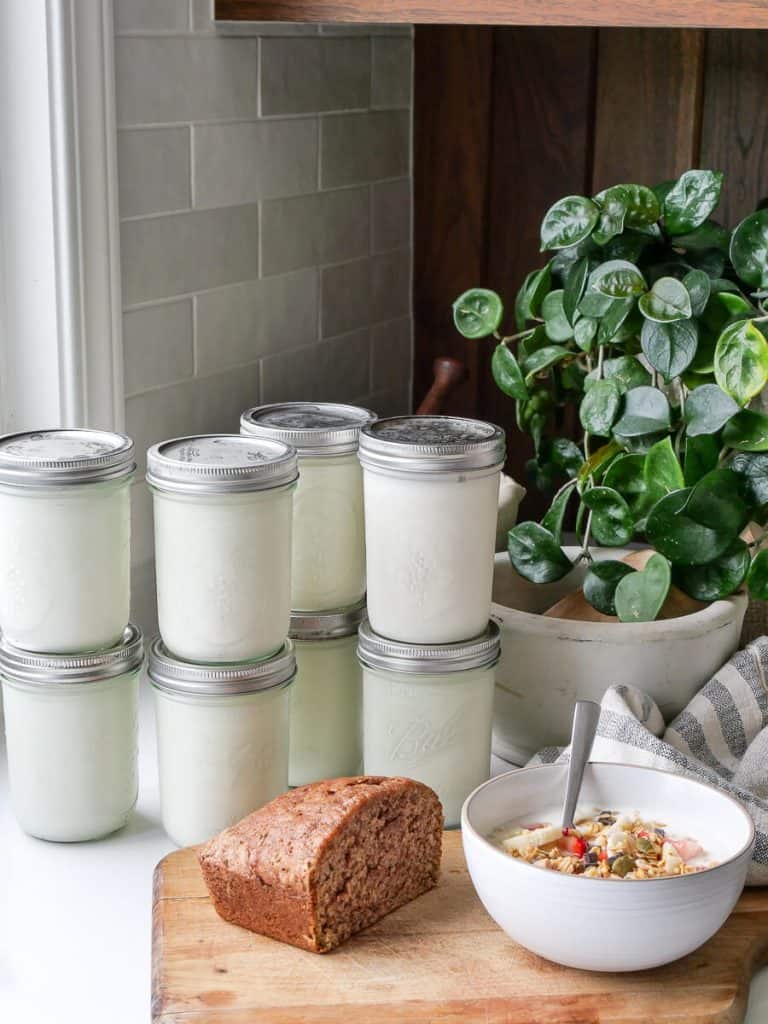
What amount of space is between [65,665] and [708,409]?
0.57 metres

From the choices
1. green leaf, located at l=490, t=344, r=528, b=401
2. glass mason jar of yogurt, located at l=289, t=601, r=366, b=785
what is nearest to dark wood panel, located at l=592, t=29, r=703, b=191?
green leaf, located at l=490, t=344, r=528, b=401

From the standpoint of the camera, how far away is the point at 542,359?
4.55 ft

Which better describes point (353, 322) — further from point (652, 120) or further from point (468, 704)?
point (468, 704)

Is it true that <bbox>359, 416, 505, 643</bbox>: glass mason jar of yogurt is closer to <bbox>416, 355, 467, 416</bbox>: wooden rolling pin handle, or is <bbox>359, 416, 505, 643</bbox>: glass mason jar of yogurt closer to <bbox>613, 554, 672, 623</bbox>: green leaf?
<bbox>613, 554, 672, 623</bbox>: green leaf

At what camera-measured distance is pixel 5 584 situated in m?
1.07

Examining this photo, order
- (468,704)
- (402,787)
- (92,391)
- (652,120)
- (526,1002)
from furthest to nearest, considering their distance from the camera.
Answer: (652,120) < (92,391) < (468,704) < (402,787) < (526,1002)


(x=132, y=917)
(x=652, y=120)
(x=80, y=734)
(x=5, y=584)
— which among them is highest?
(x=652, y=120)

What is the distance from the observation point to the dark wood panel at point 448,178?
5.99 ft

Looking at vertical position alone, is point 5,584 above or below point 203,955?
above

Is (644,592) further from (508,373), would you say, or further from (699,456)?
(508,373)

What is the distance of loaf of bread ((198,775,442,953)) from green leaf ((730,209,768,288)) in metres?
0.55

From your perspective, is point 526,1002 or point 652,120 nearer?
point 526,1002

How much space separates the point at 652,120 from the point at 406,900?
110 cm

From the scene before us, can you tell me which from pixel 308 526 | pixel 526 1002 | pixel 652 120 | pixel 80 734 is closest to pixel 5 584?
pixel 80 734
